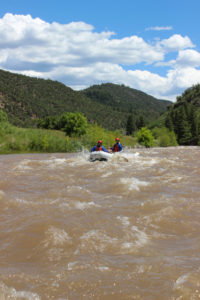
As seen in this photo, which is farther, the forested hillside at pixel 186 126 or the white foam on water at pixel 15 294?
the forested hillside at pixel 186 126

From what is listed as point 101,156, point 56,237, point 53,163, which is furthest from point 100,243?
point 53,163

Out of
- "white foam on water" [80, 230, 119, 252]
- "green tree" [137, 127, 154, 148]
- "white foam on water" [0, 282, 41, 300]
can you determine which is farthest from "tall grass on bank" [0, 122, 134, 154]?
"green tree" [137, 127, 154, 148]

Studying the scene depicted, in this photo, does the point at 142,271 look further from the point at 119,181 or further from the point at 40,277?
the point at 119,181

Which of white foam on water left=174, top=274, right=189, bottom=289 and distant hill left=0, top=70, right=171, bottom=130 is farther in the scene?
distant hill left=0, top=70, right=171, bottom=130

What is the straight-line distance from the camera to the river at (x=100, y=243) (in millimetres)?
3768

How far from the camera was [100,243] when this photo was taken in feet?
16.9

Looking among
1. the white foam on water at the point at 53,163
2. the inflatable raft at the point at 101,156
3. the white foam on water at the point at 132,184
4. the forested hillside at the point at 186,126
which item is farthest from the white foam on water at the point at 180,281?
the forested hillside at the point at 186,126

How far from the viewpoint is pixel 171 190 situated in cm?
948

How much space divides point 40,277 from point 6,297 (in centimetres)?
55

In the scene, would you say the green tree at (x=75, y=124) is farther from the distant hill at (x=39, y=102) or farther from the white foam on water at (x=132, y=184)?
the white foam on water at (x=132, y=184)

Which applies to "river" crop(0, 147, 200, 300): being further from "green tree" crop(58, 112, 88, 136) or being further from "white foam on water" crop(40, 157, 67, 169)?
"green tree" crop(58, 112, 88, 136)

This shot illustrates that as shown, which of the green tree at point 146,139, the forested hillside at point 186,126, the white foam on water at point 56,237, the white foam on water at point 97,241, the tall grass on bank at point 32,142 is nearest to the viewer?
the white foam on water at point 97,241

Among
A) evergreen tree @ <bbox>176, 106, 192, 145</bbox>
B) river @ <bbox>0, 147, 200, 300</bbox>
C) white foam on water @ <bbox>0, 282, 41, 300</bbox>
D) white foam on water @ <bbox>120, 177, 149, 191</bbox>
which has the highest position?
evergreen tree @ <bbox>176, 106, 192, 145</bbox>

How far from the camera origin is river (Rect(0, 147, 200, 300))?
377 cm
